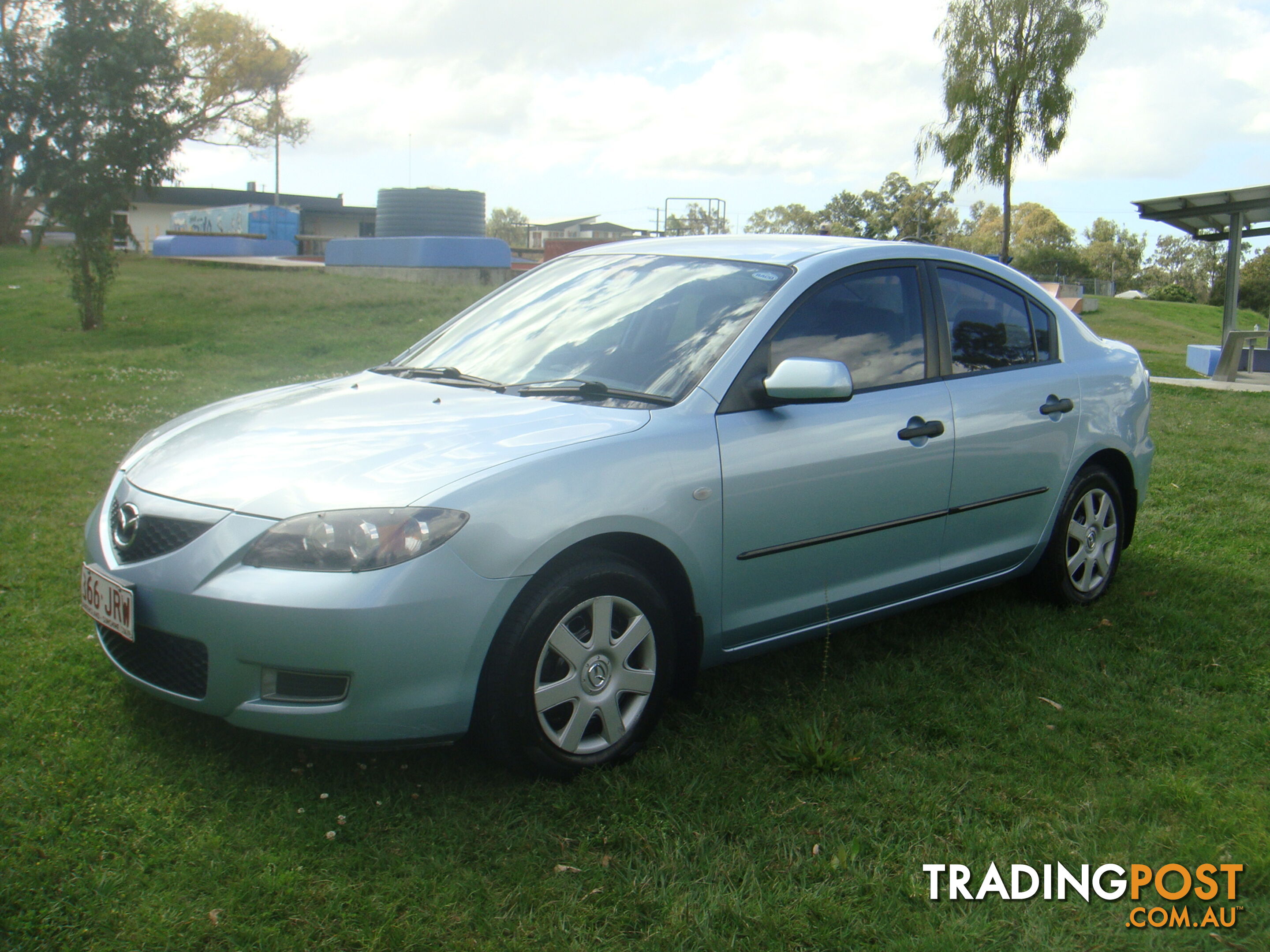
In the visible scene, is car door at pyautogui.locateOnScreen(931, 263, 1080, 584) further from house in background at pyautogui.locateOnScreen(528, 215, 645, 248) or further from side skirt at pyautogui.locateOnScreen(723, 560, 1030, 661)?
house in background at pyautogui.locateOnScreen(528, 215, 645, 248)

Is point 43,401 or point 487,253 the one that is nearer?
point 43,401

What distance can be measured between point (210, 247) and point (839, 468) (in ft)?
156

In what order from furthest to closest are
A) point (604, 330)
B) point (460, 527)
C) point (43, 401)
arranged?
1. point (43, 401)
2. point (604, 330)
3. point (460, 527)

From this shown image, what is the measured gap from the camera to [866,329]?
13.6ft

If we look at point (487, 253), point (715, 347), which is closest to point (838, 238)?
point (715, 347)

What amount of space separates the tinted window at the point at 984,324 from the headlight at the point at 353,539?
94.7 inches

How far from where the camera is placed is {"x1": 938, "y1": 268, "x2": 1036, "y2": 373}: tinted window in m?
4.49

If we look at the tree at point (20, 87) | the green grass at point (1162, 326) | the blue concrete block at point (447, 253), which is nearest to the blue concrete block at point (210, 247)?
the blue concrete block at point (447, 253)

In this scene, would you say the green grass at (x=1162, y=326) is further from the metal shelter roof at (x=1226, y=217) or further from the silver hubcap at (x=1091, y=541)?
the silver hubcap at (x=1091, y=541)

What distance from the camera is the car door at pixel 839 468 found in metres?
3.60

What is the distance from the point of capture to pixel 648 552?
338 cm

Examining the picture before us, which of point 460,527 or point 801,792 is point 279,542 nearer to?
point 460,527

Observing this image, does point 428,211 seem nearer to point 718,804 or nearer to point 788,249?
point 788,249

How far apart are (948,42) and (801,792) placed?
1225 inches
